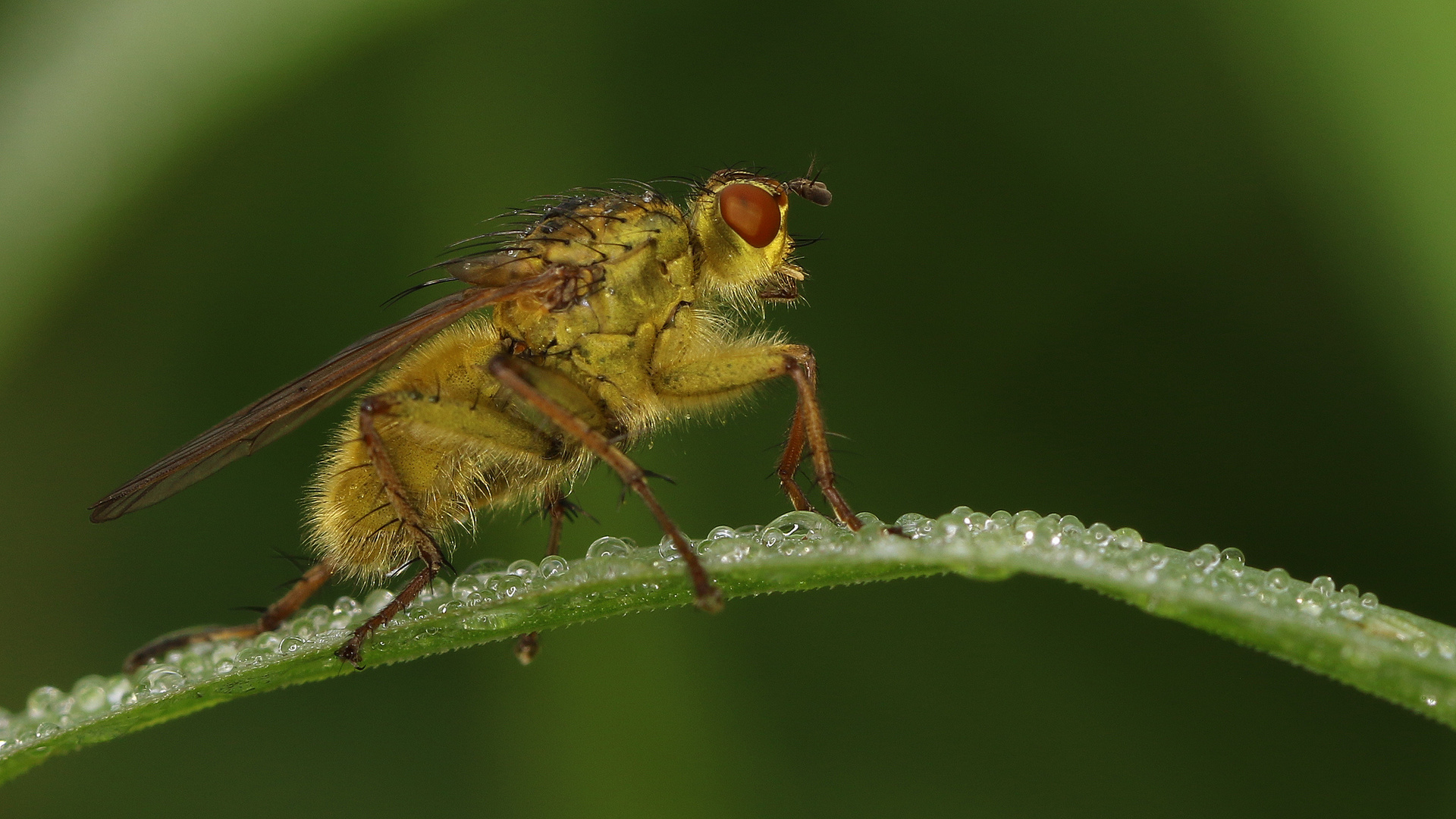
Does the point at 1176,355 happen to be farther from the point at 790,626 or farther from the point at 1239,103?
the point at 790,626

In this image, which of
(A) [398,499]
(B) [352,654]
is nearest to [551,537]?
(A) [398,499]

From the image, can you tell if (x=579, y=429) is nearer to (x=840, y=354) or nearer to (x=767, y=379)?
(x=767, y=379)

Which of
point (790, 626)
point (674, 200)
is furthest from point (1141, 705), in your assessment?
point (674, 200)

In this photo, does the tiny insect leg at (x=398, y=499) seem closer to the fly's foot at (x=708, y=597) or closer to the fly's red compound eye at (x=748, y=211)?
Result: the fly's foot at (x=708, y=597)

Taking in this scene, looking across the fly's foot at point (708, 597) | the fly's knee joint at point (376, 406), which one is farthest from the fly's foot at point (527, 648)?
the fly's foot at point (708, 597)

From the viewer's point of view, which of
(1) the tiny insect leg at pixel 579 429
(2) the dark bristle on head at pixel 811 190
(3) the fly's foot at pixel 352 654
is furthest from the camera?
(2) the dark bristle on head at pixel 811 190
